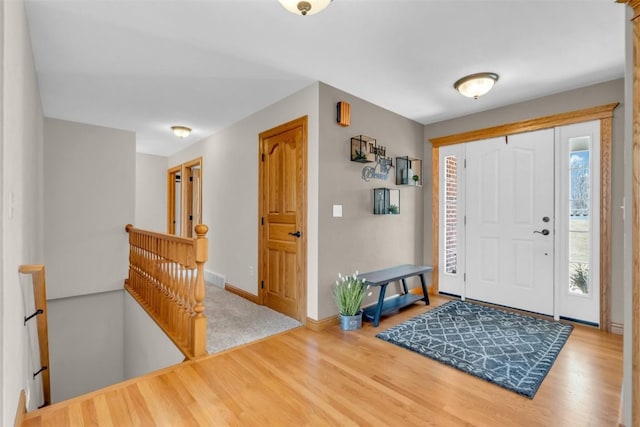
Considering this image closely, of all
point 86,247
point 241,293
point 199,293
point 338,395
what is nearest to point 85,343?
point 86,247

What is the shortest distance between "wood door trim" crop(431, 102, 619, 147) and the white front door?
0.08m

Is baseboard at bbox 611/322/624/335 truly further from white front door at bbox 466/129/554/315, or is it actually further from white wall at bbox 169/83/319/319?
white wall at bbox 169/83/319/319

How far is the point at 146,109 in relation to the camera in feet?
12.4

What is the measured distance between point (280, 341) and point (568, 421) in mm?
2008

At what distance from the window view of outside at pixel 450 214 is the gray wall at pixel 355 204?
0.45m

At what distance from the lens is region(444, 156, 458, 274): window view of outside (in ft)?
13.8

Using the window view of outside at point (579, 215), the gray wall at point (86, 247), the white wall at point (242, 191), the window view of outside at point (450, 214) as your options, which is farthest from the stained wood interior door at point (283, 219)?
the window view of outside at point (579, 215)

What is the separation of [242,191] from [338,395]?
286cm

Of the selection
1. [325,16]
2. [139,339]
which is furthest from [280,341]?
[325,16]

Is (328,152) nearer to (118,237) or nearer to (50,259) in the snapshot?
(118,237)

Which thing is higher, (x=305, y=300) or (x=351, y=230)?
(x=351, y=230)

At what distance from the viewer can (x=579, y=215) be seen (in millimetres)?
3182

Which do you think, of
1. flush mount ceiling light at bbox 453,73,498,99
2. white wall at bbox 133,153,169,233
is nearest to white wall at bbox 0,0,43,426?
flush mount ceiling light at bbox 453,73,498,99

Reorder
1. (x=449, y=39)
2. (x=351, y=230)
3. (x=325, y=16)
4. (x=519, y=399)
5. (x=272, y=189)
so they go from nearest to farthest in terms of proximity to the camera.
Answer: (x=519, y=399) → (x=325, y=16) → (x=449, y=39) → (x=351, y=230) → (x=272, y=189)
